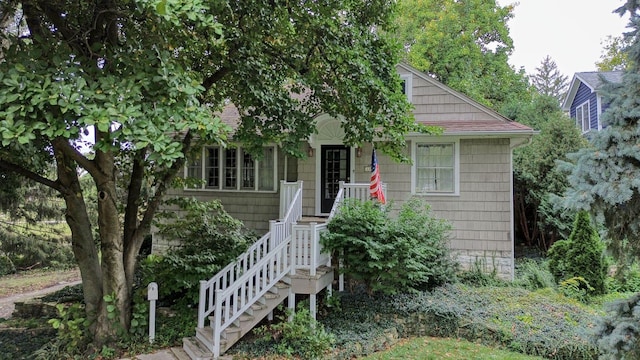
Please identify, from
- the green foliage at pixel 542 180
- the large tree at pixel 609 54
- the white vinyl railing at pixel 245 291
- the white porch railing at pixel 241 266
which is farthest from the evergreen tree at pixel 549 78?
the white vinyl railing at pixel 245 291

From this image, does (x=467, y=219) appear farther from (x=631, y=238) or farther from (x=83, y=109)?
(x=83, y=109)

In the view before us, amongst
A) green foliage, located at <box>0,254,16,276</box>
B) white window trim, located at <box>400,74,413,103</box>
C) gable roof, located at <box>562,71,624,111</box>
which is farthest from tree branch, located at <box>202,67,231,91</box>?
gable roof, located at <box>562,71,624,111</box>

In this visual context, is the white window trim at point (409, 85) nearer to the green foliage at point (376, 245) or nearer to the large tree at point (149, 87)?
the large tree at point (149, 87)

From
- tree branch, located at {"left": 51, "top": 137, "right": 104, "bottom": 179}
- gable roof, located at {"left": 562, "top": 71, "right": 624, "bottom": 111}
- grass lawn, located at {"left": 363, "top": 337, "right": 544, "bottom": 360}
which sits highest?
gable roof, located at {"left": 562, "top": 71, "right": 624, "bottom": 111}

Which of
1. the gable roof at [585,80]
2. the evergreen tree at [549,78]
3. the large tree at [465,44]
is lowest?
the gable roof at [585,80]

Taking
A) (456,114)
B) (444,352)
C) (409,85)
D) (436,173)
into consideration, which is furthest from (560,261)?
(409,85)

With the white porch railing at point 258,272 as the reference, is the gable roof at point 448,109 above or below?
above

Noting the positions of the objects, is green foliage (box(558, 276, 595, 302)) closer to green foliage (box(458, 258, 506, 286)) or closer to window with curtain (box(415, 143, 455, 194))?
green foliage (box(458, 258, 506, 286))

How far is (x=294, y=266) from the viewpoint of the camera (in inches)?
255

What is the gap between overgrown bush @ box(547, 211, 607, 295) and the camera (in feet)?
28.7

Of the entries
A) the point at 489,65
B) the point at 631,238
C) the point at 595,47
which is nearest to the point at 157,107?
the point at 631,238

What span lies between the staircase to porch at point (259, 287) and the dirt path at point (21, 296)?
6.04m

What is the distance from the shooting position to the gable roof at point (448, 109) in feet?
31.8

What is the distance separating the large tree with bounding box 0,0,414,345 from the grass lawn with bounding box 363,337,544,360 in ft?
11.3
